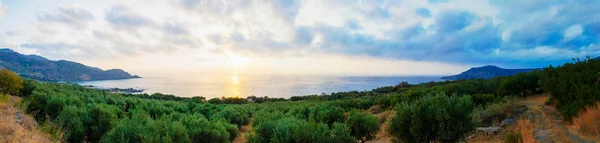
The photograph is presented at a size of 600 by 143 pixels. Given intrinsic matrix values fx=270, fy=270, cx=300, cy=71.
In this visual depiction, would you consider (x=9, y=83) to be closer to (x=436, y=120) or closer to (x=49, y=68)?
(x=436, y=120)

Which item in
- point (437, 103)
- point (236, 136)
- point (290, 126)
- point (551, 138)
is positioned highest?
point (437, 103)

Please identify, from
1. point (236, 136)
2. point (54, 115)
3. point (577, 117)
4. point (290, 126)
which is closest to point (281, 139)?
point (290, 126)

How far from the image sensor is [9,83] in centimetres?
1532

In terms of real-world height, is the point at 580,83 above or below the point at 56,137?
above

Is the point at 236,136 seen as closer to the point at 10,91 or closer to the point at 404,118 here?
the point at 404,118

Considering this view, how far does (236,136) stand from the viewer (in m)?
13.1

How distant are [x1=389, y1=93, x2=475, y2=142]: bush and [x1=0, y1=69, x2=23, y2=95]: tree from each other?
2079 centimetres

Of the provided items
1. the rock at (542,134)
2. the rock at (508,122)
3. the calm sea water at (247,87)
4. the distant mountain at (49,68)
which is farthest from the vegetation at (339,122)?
the distant mountain at (49,68)

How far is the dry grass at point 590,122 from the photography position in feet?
22.2

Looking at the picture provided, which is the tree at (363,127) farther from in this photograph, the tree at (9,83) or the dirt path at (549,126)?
the tree at (9,83)

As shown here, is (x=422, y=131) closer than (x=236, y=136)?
Yes

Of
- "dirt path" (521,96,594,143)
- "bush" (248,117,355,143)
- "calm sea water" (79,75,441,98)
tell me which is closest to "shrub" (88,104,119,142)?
"bush" (248,117,355,143)

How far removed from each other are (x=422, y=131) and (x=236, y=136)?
9.22 m

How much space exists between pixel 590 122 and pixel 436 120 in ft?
14.2
